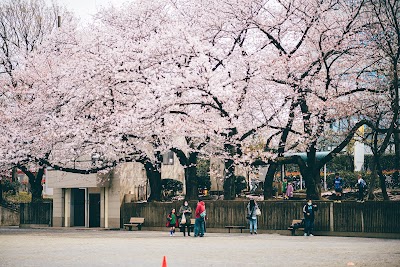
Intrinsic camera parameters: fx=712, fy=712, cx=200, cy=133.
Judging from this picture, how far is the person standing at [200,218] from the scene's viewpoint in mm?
32500

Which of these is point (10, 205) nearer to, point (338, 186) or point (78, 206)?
point (78, 206)

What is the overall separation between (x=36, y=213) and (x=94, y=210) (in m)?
5.13

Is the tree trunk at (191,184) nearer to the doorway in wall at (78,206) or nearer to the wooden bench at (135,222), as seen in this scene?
the wooden bench at (135,222)

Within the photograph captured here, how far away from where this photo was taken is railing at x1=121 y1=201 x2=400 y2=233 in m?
32.6

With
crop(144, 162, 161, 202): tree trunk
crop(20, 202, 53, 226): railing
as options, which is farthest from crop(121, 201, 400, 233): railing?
crop(20, 202, 53, 226): railing

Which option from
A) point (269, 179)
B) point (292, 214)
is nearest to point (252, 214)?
point (292, 214)

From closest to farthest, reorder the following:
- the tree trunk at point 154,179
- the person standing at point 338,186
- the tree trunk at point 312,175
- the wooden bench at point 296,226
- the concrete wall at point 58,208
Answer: the wooden bench at point 296,226, the tree trunk at point 312,175, the person standing at point 338,186, the tree trunk at point 154,179, the concrete wall at point 58,208

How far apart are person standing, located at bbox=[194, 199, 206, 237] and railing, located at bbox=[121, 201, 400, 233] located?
483 centimetres

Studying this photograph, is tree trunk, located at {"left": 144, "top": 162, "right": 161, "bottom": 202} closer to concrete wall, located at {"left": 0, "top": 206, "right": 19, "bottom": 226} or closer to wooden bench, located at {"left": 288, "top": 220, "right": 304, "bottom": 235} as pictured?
wooden bench, located at {"left": 288, "top": 220, "right": 304, "bottom": 235}

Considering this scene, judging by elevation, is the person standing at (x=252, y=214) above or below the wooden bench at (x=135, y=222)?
above

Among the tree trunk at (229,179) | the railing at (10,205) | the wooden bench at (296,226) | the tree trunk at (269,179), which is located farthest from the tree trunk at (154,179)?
the railing at (10,205)

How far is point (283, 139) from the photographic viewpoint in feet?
123

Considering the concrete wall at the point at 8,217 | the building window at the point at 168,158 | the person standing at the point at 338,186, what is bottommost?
the concrete wall at the point at 8,217

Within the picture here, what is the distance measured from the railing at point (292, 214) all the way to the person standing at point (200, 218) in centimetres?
483
